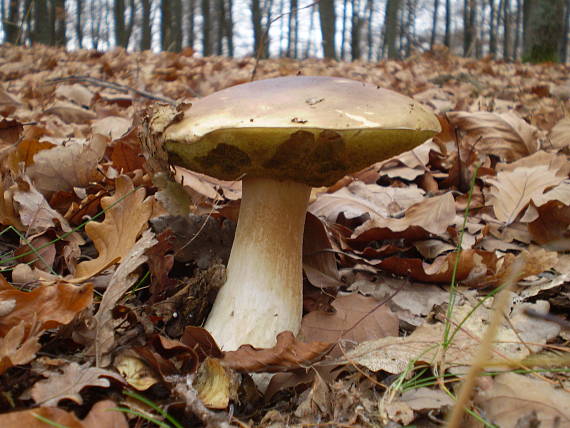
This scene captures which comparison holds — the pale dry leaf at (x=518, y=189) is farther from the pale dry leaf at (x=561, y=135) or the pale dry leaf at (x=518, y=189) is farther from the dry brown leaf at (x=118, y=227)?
the dry brown leaf at (x=118, y=227)

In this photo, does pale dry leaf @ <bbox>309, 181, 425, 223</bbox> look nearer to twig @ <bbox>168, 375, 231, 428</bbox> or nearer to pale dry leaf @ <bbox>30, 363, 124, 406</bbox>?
twig @ <bbox>168, 375, 231, 428</bbox>

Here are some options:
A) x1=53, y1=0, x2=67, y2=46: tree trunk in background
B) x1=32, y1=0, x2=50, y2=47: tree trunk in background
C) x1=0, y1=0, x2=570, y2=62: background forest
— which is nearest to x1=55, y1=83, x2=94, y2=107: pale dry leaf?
x1=0, y1=0, x2=570, y2=62: background forest

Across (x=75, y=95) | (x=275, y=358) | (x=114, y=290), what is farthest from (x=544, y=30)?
(x=114, y=290)

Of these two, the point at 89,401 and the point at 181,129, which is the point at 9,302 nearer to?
the point at 89,401

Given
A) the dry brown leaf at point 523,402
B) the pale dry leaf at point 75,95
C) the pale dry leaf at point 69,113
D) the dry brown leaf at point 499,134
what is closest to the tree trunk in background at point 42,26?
the pale dry leaf at point 75,95

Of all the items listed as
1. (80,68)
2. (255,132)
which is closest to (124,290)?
(255,132)
